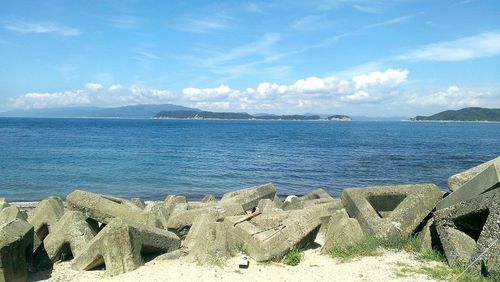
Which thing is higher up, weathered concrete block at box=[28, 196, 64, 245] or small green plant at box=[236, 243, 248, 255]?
weathered concrete block at box=[28, 196, 64, 245]

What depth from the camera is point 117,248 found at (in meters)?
8.02

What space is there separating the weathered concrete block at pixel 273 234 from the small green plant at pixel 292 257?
9cm

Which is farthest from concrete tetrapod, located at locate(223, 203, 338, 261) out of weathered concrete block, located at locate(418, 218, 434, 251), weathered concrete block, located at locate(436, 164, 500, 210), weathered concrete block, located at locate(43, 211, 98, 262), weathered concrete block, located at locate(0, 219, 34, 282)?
weathered concrete block, located at locate(0, 219, 34, 282)

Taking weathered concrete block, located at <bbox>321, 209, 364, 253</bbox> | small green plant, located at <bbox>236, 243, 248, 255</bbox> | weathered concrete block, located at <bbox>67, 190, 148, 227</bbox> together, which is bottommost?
small green plant, located at <bbox>236, 243, 248, 255</bbox>

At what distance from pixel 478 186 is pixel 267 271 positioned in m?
3.96

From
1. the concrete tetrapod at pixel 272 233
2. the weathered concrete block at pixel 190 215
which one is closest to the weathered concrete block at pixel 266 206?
the weathered concrete block at pixel 190 215

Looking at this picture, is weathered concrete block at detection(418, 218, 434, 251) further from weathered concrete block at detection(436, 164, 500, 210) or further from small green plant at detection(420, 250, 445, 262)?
weathered concrete block at detection(436, 164, 500, 210)

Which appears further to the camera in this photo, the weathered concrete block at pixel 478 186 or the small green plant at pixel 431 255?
the small green plant at pixel 431 255

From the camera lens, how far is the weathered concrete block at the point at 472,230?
6.80 meters

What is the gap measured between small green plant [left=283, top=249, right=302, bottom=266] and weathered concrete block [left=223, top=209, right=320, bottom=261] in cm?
9

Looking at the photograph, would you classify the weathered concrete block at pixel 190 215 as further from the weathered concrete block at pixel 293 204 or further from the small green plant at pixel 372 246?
the weathered concrete block at pixel 293 204

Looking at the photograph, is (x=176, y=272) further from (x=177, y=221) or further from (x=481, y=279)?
(x=481, y=279)

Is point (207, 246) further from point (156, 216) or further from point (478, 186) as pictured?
point (478, 186)

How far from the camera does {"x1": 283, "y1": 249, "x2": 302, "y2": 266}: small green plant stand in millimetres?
8422
